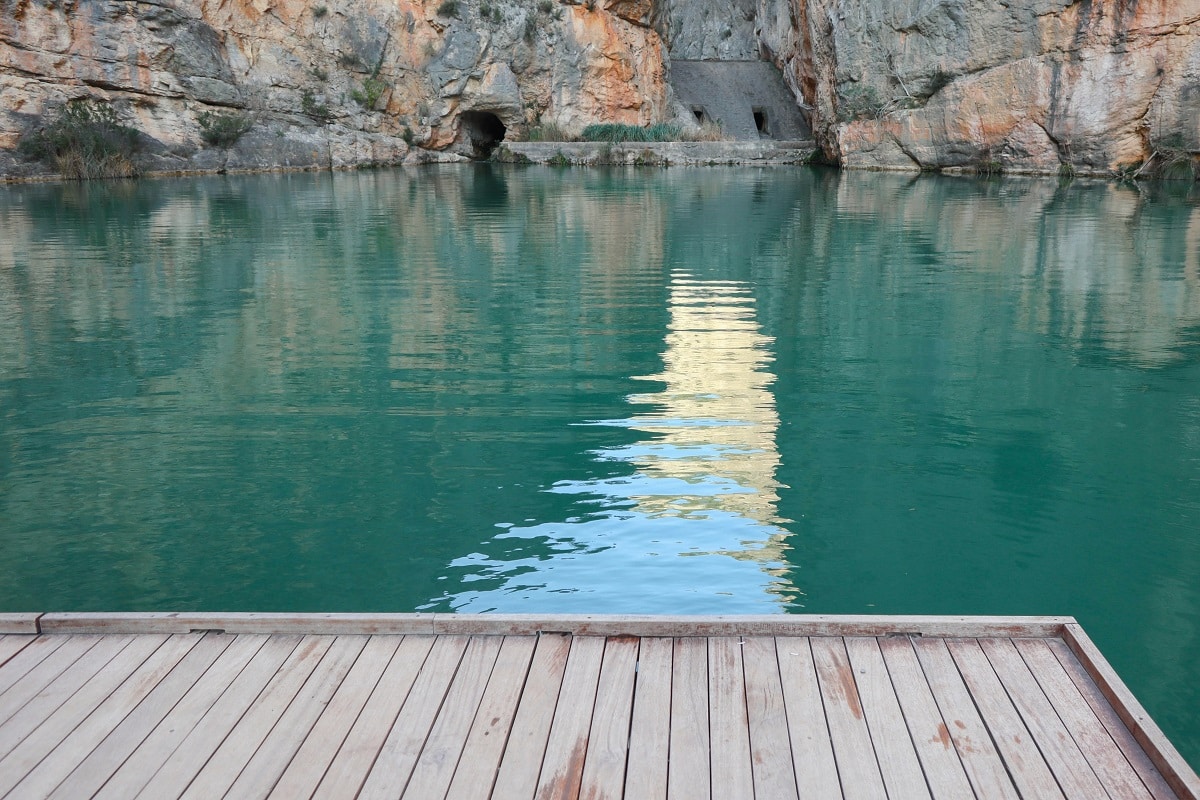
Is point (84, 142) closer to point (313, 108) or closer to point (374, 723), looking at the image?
point (313, 108)

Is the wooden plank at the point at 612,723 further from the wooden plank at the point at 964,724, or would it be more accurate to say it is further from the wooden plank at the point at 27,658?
the wooden plank at the point at 27,658

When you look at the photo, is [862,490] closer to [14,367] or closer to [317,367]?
[317,367]

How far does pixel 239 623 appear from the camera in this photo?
3363 mm

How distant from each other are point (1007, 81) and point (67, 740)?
29933 millimetres

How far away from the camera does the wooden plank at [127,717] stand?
2.66 m

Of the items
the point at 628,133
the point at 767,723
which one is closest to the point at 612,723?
the point at 767,723

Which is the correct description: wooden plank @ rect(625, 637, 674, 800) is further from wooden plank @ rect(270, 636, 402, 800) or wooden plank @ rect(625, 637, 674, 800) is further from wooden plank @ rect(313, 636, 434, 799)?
wooden plank @ rect(270, 636, 402, 800)

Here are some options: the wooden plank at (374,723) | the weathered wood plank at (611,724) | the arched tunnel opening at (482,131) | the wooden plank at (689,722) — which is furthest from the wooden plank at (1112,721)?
the arched tunnel opening at (482,131)

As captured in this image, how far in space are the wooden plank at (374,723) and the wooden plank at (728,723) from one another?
2.99 ft

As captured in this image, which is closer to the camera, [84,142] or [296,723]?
[296,723]

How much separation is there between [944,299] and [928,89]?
2258cm

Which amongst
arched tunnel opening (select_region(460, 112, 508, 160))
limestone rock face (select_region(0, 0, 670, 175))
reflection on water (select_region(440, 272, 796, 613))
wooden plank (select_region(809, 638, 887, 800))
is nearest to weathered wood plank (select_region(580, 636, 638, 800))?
wooden plank (select_region(809, 638, 887, 800))

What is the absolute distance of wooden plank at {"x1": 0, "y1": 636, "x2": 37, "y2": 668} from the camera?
3.25 m

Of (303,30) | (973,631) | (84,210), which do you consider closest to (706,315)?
(973,631)
